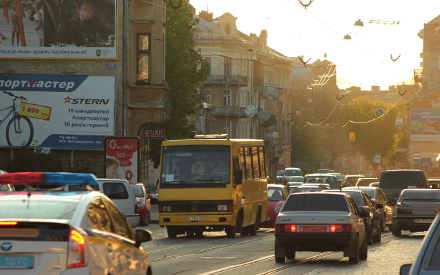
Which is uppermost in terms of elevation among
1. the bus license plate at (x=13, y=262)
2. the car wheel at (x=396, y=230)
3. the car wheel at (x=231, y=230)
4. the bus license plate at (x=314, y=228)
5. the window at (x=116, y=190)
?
the bus license plate at (x=13, y=262)

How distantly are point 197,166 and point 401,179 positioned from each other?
14.9 metres

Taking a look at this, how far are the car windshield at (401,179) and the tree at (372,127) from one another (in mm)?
76455

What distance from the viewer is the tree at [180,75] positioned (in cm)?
4956

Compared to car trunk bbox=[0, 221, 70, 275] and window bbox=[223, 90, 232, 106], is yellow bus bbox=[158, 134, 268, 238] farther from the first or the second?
window bbox=[223, 90, 232, 106]

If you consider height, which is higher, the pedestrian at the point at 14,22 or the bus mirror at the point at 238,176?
the pedestrian at the point at 14,22

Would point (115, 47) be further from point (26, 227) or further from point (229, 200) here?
point (26, 227)

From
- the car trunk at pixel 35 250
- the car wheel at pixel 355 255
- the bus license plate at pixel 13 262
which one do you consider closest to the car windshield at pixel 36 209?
the car trunk at pixel 35 250

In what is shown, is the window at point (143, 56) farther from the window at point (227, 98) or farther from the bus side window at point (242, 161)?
the window at point (227, 98)

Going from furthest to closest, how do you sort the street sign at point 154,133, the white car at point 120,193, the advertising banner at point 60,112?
the street sign at point 154,133 → the advertising banner at point 60,112 → the white car at point 120,193

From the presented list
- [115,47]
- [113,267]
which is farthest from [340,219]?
[115,47]

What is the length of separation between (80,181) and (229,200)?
49.5ft

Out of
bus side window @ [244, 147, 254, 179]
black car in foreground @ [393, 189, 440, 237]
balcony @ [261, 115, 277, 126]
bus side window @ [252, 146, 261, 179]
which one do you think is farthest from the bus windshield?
balcony @ [261, 115, 277, 126]

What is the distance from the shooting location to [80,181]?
355 inches

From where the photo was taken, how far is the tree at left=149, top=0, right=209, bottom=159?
49.6 metres
